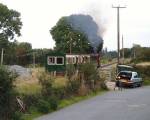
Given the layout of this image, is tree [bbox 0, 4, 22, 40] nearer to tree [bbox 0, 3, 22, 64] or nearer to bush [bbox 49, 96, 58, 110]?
tree [bbox 0, 3, 22, 64]

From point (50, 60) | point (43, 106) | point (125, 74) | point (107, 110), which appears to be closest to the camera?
point (43, 106)

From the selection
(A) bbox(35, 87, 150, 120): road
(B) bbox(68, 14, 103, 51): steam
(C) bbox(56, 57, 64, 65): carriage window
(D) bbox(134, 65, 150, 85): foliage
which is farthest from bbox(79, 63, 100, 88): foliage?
(B) bbox(68, 14, 103, 51): steam

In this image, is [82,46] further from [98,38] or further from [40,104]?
[40,104]

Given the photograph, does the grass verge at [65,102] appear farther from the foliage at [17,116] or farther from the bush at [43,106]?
the foliage at [17,116]

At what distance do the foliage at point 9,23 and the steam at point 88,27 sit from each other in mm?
10862

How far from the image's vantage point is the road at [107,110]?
3083 cm

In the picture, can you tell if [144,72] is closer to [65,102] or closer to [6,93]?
[65,102]

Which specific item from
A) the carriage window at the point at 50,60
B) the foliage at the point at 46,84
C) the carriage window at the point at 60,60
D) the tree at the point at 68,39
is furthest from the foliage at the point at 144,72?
the foliage at the point at 46,84

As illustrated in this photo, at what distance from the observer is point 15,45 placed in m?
94.0

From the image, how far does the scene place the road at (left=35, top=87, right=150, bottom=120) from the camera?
101ft

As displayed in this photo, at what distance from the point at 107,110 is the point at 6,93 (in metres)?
9.72

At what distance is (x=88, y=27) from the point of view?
96.1 metres

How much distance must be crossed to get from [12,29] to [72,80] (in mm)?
51776

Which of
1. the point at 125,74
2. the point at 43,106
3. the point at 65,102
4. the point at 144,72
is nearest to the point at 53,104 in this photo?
the point at 43,106
